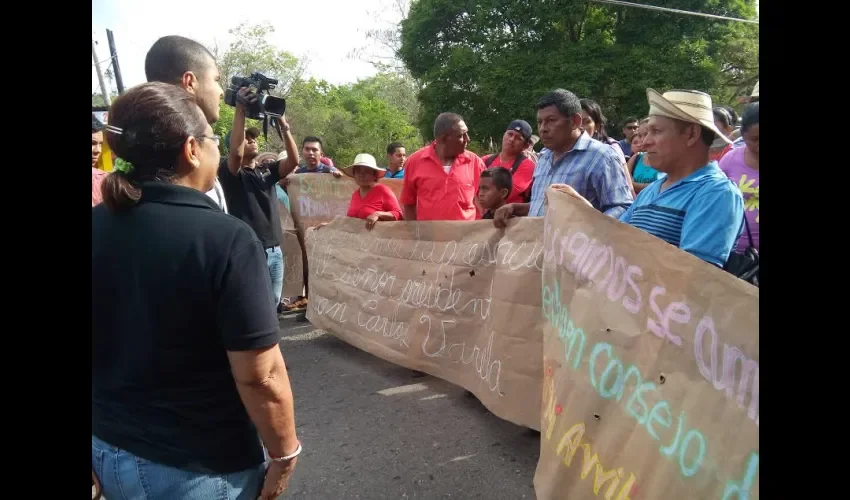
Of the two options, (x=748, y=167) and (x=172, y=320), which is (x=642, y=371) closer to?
(x=172, y=320)

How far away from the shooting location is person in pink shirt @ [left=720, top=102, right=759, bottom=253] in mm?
3100

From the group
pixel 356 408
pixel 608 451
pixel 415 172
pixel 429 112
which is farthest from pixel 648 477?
pixel 429 112

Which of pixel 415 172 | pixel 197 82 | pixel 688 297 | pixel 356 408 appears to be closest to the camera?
pixel 688 297

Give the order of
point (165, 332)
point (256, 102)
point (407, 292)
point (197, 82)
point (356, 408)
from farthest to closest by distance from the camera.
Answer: point (407, 292), point (356, 408), point (256, 102), point (197, 82), point (165, 332)

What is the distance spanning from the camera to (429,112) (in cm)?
2309

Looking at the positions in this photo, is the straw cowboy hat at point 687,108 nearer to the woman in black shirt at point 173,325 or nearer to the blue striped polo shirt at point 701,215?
the blue striped polo shirt at point 701,215

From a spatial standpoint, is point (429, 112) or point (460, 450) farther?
point (429, 112)

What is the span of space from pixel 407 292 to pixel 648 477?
111 inches

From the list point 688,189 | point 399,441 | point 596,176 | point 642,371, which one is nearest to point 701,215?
point 688,189

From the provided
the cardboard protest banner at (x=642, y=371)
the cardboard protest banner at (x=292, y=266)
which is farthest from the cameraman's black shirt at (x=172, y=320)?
the cardboard protest banner at (x=292, y=266)

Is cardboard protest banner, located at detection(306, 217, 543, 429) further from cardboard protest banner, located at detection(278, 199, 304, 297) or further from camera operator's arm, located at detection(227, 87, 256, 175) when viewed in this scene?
camera operator's arm, located at detection(227, 87, 256, 175)

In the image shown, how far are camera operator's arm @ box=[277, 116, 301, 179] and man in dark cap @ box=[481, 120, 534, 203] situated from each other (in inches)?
64.0
